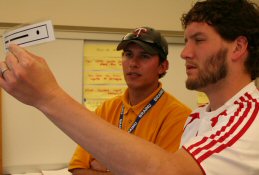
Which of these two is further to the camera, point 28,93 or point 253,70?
point 253,70

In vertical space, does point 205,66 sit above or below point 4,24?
below

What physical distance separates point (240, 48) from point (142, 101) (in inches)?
28.6

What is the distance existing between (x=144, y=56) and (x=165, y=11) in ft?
3.09

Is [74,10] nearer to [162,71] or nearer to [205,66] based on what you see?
[162,71]

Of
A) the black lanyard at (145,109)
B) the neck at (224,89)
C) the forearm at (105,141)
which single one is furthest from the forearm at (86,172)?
the forearm at (105,141)

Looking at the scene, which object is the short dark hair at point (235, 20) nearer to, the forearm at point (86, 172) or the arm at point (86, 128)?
the arm at point (86, 128)

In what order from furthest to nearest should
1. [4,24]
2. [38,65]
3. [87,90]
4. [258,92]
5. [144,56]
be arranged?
[87,90] < [4,24] < [144,56] < [258,92] < [38,65]

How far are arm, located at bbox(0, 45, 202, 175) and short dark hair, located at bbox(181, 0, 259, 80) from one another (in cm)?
52

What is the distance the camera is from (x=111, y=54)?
251 cm

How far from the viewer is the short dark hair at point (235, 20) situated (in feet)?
3.50

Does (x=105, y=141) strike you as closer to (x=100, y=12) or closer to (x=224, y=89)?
(x=224, y=89)

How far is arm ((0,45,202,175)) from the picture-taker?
0.68 meters

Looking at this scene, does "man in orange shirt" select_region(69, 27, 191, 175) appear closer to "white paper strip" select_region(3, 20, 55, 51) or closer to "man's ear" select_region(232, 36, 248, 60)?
"man's ear" select_region(232, 36, 248, 60)

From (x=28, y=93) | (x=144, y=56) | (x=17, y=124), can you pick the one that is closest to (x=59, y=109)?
(x=28, y=93)
